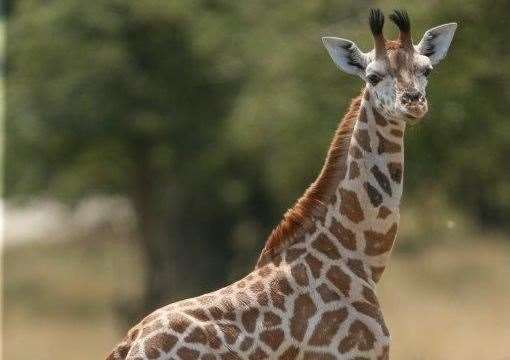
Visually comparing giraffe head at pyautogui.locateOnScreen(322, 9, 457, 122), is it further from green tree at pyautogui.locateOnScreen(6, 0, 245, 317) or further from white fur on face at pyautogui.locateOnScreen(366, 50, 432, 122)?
green tree at pyautogui.locateOnScreen(6, 0, 245, 317)

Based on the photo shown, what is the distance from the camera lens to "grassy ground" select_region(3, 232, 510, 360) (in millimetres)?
25750

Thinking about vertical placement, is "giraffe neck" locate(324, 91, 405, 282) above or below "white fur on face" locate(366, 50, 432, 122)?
below

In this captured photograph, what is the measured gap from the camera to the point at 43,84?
26688 mm

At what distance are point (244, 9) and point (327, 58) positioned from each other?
4386 millimetres

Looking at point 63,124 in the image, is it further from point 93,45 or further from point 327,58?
point 327,58

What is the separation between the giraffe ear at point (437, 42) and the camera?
33.1 ft

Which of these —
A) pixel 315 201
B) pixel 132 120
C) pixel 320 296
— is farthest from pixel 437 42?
pixel 132 120

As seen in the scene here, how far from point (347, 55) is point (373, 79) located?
371mm

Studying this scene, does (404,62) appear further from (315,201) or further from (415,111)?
(315,201)

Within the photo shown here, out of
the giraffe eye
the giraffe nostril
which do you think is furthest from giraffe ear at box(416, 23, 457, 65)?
the giraffe nostril

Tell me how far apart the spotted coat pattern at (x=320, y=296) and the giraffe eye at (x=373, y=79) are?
15 cm

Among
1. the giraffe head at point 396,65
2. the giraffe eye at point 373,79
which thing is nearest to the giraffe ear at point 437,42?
the giraffe head at point 396,65

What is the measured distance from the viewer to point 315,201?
995 cm

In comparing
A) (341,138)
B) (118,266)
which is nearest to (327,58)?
(341,138)
